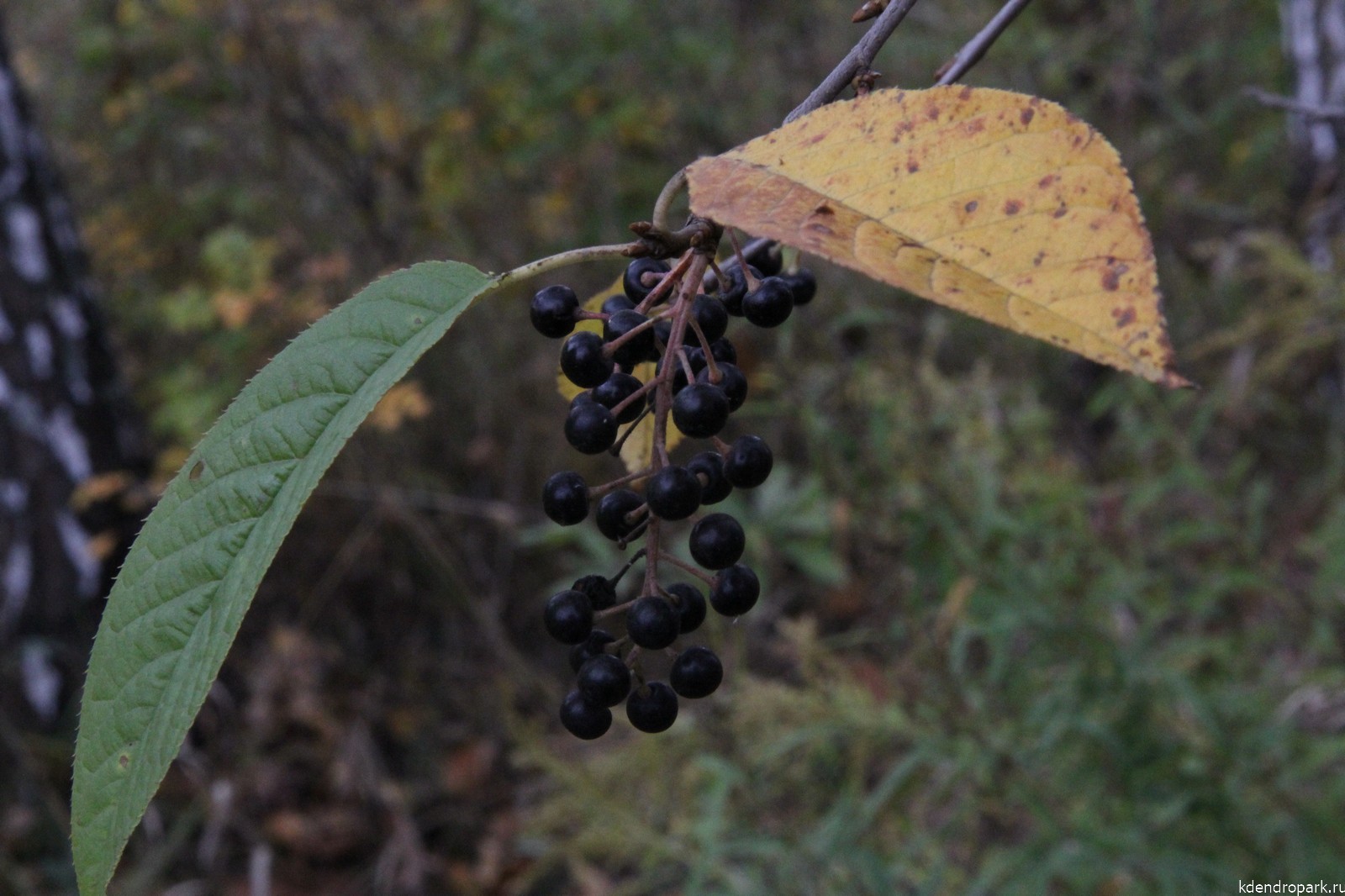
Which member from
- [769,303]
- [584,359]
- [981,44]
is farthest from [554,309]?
[981,44]

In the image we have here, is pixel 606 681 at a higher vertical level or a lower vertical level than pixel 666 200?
lower

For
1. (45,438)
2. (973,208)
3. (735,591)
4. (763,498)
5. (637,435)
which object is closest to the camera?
(973,208)

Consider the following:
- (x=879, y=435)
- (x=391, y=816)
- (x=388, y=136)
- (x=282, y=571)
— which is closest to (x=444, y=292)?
(x=879, y=435)

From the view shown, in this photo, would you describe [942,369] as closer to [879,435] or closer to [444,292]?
[879,435]

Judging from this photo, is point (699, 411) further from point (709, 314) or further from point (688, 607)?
point (688, 607)

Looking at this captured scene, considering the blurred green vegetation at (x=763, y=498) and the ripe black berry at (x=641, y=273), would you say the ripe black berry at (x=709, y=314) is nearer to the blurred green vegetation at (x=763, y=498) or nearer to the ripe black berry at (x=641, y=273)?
the ripe black berry at (x=641, y=273)

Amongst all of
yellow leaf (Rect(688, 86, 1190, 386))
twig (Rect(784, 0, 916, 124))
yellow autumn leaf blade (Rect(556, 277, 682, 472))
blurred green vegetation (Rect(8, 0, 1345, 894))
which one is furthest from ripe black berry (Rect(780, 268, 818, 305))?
blurred green vegetation (Rect(8, 0, 1345, 894))

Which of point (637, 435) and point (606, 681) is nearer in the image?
point (606, 681)
